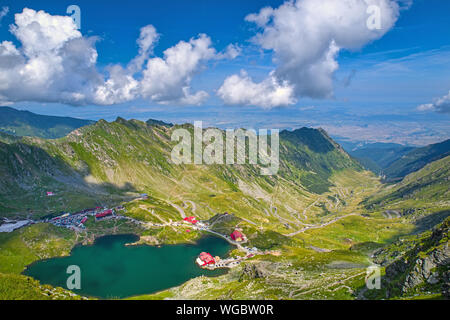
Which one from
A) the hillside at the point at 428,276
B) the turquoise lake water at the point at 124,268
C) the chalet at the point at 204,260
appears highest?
the hillside at the point at 428,276

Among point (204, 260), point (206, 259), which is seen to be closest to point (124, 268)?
point (204, 260)

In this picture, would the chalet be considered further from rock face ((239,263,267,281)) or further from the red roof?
rock face ((239,263,267,281))

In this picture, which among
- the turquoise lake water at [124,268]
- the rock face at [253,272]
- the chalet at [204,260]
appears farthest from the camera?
the chalet at [204,260]

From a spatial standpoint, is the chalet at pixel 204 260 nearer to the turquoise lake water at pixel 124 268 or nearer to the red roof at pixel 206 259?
the red roof at pixel 206 259

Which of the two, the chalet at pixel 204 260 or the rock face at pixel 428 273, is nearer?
the rock face at pixel 428 273

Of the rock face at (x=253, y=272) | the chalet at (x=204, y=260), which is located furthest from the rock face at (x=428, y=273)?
the chalet at (x=204, y=260)

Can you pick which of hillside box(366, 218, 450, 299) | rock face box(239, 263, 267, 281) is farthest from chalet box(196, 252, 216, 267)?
hillside box(366, 218, 450, 299)

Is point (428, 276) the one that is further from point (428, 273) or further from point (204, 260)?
point (204, 260)
